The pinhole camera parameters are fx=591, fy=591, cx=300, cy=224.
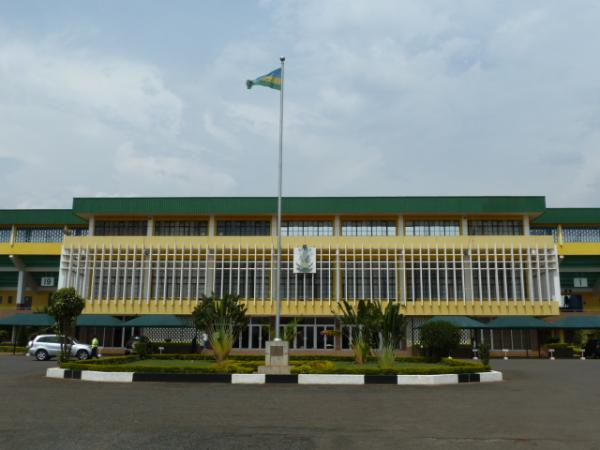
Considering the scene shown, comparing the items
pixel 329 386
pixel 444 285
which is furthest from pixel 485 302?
pixel 329 386

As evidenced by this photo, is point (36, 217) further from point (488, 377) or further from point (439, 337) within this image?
point (488, 377)

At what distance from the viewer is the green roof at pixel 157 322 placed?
3794 cm

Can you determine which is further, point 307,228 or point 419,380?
point 307,228

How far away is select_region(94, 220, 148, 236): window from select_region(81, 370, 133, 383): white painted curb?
29.4 meters

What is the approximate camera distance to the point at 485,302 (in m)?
41.3

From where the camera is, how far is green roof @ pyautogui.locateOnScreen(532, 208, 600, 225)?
51.2 meters

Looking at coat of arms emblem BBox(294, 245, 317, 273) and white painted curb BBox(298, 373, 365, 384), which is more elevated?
coat of arms emblem BBox(294, 245, 317, 273)

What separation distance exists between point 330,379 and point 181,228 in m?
31.5

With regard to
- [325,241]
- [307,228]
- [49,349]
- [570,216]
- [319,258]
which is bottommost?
[49,349]

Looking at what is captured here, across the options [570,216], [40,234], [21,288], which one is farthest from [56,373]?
[570,216]

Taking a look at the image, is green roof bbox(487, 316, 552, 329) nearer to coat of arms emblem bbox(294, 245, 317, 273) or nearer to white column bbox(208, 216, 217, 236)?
coat of arms emblem bbox(294, 245, 317, 273)

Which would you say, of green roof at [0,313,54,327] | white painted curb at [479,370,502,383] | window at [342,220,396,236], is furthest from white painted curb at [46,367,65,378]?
window at [342,220,396,236]

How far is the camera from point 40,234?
53.2 meters

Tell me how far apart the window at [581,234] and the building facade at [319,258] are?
5573mm
